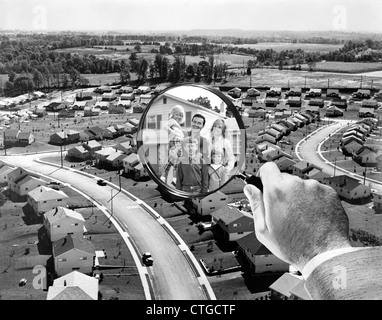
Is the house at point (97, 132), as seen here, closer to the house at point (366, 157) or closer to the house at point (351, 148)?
the house at point (351, 148)


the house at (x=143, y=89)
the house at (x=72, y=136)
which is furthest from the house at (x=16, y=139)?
the house at (x=143, y=89)

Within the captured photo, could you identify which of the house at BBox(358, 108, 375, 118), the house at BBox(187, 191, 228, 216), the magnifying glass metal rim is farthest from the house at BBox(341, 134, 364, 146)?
the magnifying glass metal rim

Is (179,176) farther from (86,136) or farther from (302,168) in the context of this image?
(86,136)

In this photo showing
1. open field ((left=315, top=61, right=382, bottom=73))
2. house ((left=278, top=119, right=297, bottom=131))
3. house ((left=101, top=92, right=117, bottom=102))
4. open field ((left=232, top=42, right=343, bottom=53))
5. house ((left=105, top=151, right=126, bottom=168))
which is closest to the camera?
house ((left=105, top=151, right=126, bottom=168))

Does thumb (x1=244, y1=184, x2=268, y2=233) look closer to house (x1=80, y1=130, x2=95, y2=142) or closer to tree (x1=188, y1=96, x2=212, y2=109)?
tree (x1=188, y1=96, x2=212, y2=109)

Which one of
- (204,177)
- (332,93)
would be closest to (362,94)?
(332,93)

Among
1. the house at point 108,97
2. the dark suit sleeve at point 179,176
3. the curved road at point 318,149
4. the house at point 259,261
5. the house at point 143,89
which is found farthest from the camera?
the house at point 143,89
